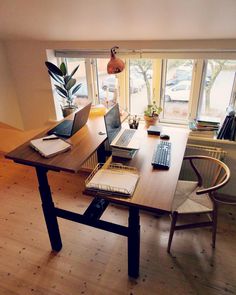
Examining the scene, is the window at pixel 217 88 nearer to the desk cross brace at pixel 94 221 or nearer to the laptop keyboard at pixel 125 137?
the laptop keyboard at pixel 125 137

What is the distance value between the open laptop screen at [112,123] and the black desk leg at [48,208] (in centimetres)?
58

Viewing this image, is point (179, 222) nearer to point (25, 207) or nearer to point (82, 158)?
point (82, 158)

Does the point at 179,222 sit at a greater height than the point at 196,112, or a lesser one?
lesser

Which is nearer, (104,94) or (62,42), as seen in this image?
(62,42)

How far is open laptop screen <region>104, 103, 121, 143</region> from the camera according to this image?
182 centimetres

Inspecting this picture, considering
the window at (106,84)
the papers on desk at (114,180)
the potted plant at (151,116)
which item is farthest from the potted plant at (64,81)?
the papers on desk at (114,180)

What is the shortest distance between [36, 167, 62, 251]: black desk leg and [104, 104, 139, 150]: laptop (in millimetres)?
584

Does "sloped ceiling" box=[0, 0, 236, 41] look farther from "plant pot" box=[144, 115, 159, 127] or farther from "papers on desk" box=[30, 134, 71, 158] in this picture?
"papers on desk" box=[30, 134, 71, 158]

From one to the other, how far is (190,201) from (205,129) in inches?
34.4

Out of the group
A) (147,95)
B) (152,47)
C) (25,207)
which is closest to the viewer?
(152,47)

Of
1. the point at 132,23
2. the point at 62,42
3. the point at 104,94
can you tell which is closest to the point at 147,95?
the point at 104,94

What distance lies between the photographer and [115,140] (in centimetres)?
191

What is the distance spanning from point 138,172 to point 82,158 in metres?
0.42

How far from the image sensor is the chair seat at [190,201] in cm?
185
